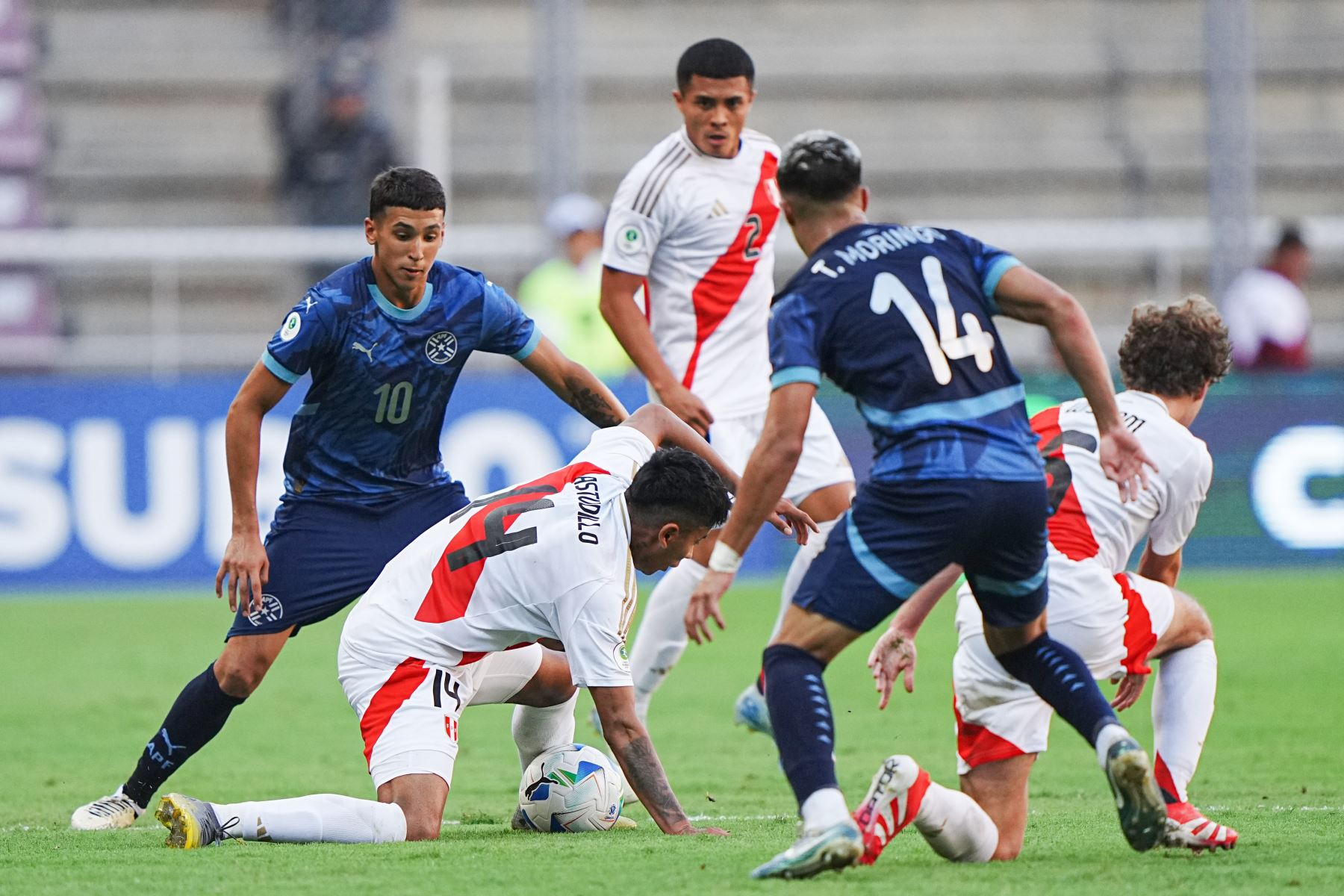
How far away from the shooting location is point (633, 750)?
5.30m

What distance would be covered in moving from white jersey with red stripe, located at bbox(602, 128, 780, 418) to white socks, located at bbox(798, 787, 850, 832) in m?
3.05

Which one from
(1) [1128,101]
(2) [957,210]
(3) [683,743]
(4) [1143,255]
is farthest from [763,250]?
(1) [1128,101]

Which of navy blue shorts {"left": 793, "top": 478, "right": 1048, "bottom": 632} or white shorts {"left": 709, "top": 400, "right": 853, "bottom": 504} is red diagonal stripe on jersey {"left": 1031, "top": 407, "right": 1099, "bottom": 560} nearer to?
navy blue shorts {"left": 793, "top": 478, "right": 1048, "bottom": 632}

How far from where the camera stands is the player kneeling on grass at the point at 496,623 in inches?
210

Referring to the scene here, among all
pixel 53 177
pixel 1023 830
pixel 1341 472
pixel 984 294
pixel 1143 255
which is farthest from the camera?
pixel 53 177

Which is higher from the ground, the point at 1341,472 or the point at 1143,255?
the point at 1143,255

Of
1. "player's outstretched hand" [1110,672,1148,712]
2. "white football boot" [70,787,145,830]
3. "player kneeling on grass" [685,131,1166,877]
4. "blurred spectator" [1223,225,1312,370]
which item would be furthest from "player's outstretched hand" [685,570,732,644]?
"blurred spectator" [1223,225,1312,370]

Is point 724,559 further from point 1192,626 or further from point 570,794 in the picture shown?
A: point 1192,626

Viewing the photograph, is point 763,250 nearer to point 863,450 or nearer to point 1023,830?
point 1023,830

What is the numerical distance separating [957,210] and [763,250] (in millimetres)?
12270

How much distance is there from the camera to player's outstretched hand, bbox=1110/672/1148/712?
17.9 feet

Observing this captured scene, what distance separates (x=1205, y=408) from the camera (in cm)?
1339

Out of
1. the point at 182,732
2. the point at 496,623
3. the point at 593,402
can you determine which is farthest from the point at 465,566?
the point at 182,732

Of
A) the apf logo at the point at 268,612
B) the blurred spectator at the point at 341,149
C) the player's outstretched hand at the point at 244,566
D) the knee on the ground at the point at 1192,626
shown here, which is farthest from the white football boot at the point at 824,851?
the blurred spectator at the point at 341,149
